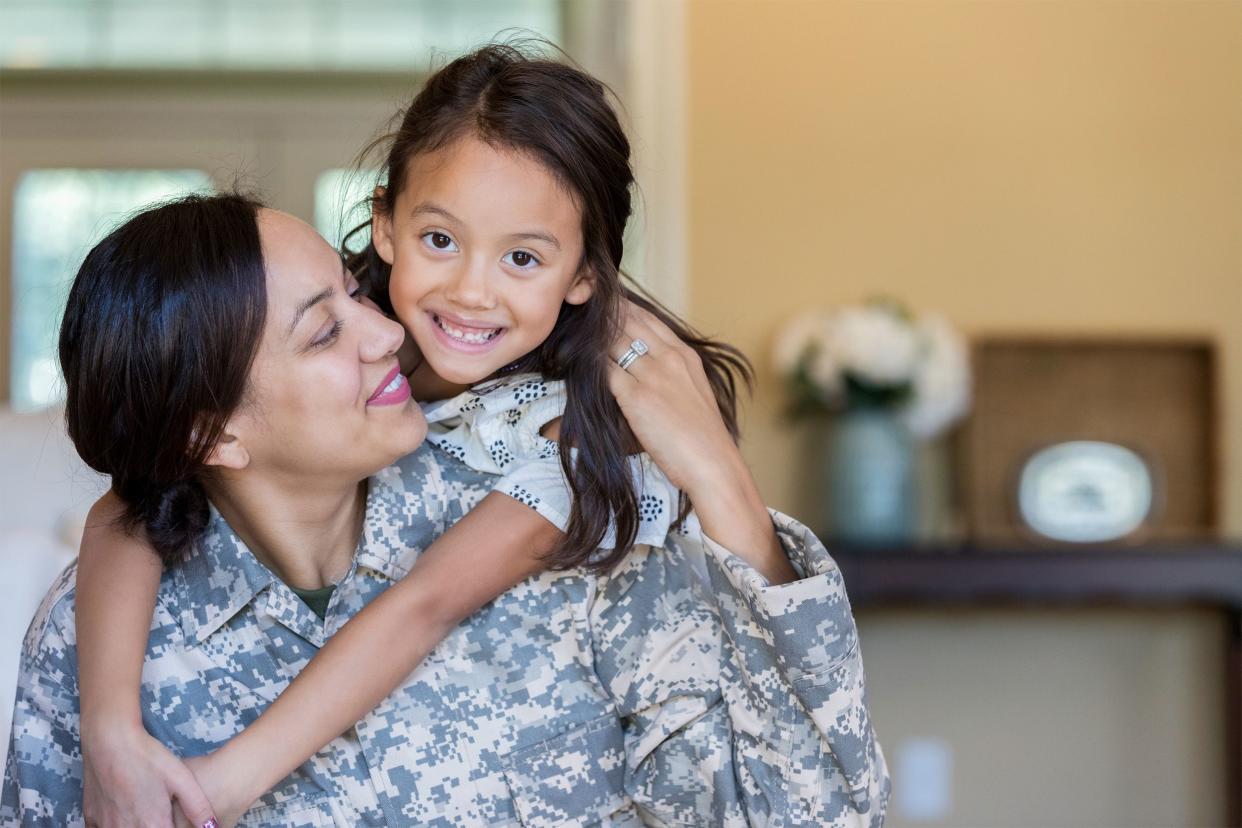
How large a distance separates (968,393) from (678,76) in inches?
42.1

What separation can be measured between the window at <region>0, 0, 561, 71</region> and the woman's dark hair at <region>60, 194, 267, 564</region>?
4.11 meters

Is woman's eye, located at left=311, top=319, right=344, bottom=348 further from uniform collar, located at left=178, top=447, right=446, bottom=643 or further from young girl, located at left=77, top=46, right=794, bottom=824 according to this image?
uniform collar, located at left=178, top=447, right=446, bottom=643

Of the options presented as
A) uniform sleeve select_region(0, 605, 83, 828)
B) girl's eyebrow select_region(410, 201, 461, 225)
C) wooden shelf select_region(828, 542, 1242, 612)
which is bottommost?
wooden shelf select_region(828, 542, 1242, 612)

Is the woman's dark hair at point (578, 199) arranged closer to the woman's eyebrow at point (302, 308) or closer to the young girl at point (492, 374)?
the young girl at point (492, 374)

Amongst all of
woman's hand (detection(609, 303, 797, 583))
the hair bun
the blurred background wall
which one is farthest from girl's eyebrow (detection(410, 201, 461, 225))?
the blurred background wall

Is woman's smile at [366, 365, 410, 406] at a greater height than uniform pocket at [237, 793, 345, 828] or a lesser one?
greater

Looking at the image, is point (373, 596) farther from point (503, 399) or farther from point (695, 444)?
point (695, 444)

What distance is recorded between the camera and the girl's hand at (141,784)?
1.19 metres

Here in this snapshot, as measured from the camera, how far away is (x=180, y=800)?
3.92 feet

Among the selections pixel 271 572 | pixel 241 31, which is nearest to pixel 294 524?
pixel 271 572

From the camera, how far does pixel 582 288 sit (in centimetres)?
152

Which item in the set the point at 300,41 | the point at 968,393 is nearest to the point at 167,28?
the point at 300,41

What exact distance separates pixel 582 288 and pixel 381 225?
0.24m

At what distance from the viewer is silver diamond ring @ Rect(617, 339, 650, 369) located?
1403mm
